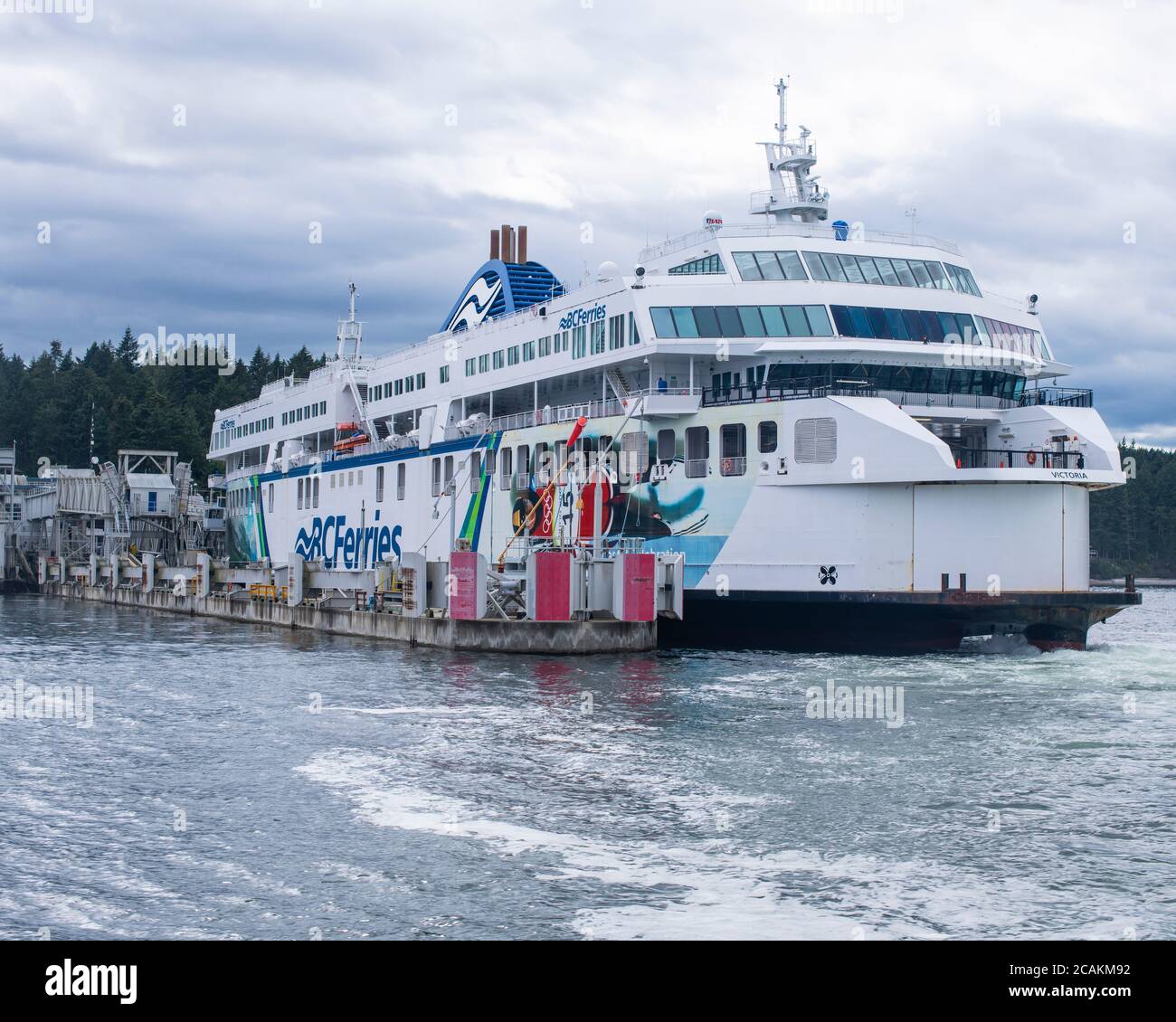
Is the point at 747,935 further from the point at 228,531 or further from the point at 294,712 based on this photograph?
the point at 228,531

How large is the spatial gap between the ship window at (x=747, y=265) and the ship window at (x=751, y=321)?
120 cm

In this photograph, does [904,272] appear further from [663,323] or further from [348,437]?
[348,437]

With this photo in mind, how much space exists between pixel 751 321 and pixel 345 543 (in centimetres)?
2706

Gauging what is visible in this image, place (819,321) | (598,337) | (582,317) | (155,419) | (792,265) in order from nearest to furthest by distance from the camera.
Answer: (819,321), (792,265), (598,337), (582,317), (155,419)

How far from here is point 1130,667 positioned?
32562mm

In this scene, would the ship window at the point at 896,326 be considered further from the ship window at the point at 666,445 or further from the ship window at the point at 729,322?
the ship window at the point at 666,445

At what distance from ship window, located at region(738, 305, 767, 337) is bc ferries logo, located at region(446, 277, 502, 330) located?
60.8ft

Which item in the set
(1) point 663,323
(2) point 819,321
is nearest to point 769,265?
(2) point 819,321

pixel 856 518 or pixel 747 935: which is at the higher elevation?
pixel 856 518

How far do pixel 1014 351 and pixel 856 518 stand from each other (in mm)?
10130

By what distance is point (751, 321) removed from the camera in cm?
3741

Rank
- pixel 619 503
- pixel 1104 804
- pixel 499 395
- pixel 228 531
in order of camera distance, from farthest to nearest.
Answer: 1. pixel 228 531
2. pixel 499 395
3. pixel 619 503
4. pixel 1104 804

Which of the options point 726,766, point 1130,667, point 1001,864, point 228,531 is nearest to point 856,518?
point 1130,667
